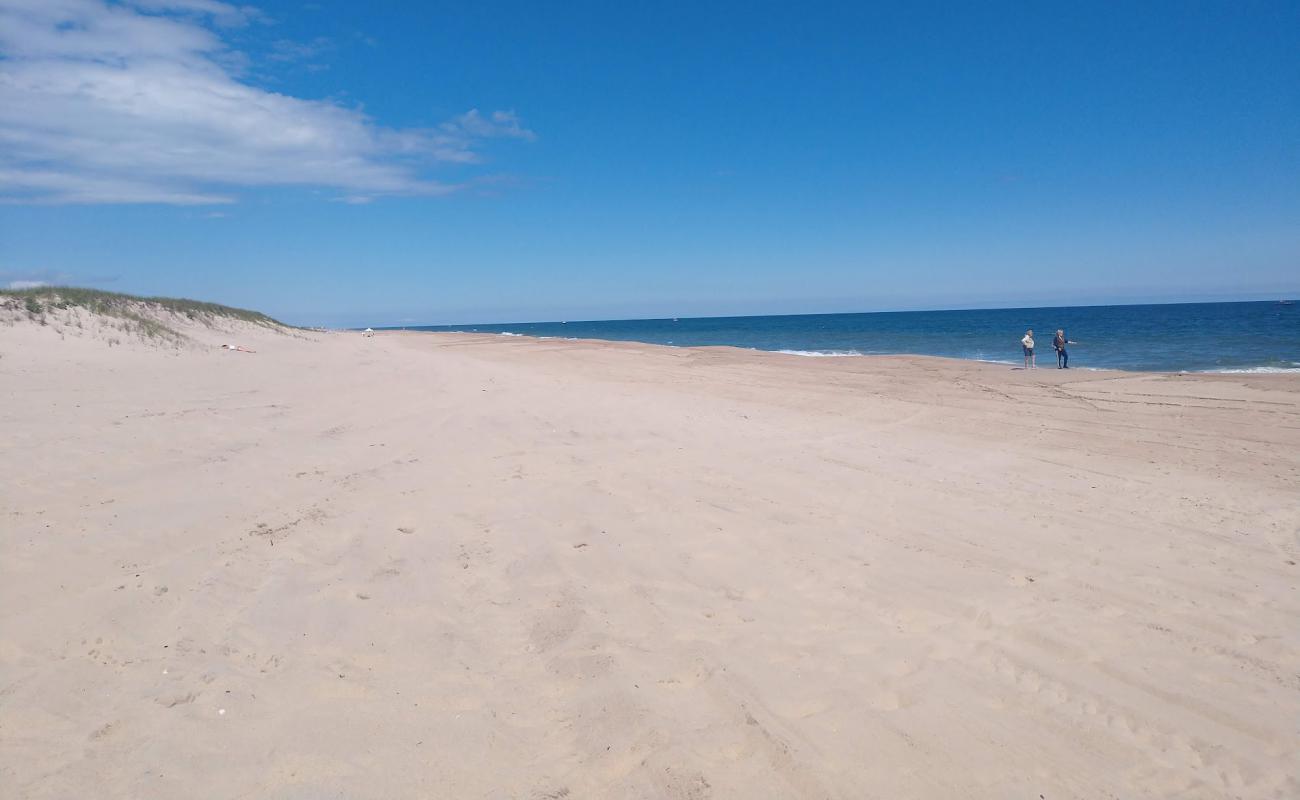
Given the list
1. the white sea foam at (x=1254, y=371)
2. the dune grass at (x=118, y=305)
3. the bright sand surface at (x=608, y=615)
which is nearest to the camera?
the bright sand surface at (x=608, y=615)

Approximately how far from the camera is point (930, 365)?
2438cm

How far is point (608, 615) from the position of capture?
14.0ft

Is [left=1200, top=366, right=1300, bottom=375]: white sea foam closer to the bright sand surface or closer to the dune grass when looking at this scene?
the bright sand surface

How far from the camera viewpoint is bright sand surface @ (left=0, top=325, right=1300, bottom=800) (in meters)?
2.99

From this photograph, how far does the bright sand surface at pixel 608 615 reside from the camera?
299 centimetres

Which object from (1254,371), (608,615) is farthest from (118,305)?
(1254,371)

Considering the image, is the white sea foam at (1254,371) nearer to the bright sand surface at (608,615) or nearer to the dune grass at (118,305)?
the bright sand surface at (608,615)

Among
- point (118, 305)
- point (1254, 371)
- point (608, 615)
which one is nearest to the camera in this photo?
point (608, 615)

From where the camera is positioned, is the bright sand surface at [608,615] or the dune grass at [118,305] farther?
the dune grass at [118,305]

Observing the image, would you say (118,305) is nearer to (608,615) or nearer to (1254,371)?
(608,615)

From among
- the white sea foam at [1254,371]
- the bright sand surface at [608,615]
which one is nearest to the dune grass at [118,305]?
the bright sand surface at [608,615]

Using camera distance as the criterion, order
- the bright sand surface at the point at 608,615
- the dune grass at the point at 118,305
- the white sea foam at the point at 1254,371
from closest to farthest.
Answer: the bright sand surface at the point at 608,615
the dune grass at the point at 118,305
the white sea foam at the point at 1254,371

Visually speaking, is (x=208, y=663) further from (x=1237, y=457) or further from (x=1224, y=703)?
(x=1237, y=457)

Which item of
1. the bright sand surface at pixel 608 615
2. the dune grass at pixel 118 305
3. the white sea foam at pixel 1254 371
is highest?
the dune grass at pixel 118 305
